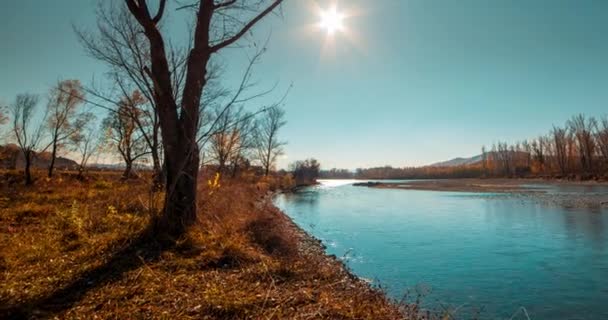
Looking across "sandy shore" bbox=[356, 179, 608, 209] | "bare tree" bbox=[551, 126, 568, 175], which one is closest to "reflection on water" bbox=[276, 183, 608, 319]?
"sandy shore" bbox=[356, 179, 608, 209]

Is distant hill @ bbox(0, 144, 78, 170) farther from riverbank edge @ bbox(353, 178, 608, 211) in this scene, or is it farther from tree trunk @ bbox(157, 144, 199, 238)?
riverbank edge @ bbox(353, 178, 608, 211)

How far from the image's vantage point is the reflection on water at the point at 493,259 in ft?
17.9

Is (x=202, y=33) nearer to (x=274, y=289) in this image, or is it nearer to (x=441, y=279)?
(x=274, y=289)

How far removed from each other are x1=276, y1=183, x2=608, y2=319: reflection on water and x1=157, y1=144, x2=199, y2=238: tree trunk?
12.2 feet

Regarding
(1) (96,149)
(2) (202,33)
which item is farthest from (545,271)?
(1) (96,149)

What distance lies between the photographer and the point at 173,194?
596 centimetres

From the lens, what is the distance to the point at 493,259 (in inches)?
315

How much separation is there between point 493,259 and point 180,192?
24.0 ft

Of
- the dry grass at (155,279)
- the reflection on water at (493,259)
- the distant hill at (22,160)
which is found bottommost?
the reflection on water at (493,259)

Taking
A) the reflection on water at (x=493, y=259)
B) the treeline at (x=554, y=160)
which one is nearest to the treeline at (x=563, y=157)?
the treeline at (x=554, y=160)

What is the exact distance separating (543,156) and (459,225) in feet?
263

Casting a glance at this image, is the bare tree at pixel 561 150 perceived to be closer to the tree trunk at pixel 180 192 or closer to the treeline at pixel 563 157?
the treeline at pixel 563 157

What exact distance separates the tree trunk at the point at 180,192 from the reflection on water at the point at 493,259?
372 cm

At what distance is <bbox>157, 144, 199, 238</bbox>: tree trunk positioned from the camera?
568 centimetres
